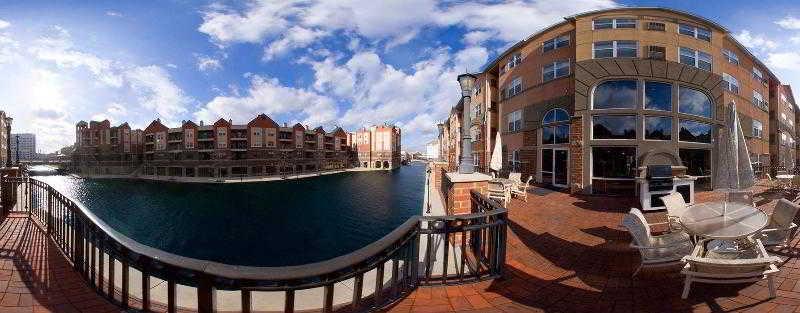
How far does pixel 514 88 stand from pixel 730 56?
11.3 metres

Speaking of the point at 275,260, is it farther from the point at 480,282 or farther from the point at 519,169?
the point at 480,282

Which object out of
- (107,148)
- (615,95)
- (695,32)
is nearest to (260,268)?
(615,95)

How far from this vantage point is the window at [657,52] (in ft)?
47.8

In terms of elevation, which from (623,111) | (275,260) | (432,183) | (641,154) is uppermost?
(623,111)

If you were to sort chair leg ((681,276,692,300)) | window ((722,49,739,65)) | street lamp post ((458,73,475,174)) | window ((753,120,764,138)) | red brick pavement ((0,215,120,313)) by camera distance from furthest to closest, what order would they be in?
window ((753,120,764,138)), window ((722,49,739,65)), street lamp post ((458,73,475,174)), chair leg ((681,276,692,300)), red brick pavement ((0,215,120,313))

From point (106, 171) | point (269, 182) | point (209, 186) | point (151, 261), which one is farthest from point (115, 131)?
point (151, 261)

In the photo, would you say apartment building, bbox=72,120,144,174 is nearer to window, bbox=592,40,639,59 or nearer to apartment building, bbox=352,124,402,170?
apartment building, bbox=352,124,402,170

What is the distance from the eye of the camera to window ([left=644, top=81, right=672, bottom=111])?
14.2 meters

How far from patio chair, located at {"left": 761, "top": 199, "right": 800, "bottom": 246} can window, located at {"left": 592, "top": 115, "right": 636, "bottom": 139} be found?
9.87 metres

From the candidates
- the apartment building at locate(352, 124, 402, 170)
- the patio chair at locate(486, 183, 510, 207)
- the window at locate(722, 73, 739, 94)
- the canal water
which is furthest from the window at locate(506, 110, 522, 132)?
the apartment building at locate(352, 124, 402, 170)

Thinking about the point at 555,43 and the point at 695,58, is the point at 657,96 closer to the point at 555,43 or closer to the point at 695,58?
the point at 695,58

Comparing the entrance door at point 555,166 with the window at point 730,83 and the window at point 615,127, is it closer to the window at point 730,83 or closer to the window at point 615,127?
the window at point 615,127

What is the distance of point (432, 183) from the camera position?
20922 mm

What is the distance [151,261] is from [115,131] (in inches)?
4357
